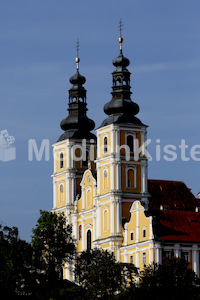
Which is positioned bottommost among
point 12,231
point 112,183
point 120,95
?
point 12,231

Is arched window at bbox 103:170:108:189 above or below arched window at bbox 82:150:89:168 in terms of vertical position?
below

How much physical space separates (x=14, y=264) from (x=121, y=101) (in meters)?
24.8

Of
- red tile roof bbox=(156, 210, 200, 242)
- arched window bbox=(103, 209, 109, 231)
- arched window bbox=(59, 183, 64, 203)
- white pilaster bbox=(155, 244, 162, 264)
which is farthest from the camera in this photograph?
arched window bbox=(59, 183, 64, 203)

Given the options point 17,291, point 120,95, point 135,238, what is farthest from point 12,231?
point 120,95

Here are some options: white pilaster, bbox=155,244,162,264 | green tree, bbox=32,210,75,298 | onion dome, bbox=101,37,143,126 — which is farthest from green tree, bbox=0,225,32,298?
onion dome, bbox=101,37,143,126

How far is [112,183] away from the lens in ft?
370

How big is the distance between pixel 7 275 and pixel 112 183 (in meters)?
23.5

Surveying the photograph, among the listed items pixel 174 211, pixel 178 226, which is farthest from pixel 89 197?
pixel 178 226

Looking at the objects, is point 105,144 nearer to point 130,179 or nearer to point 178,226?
point 130,179

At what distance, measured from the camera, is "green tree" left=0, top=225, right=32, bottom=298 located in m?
91.5

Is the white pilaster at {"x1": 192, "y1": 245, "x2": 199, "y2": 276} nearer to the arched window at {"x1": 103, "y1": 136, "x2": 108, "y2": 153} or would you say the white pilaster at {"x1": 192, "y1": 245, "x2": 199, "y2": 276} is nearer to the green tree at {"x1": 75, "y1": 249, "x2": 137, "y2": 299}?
the green tree at {"x1": 75, "y1": 249, "x2": 137, "y2": 299}

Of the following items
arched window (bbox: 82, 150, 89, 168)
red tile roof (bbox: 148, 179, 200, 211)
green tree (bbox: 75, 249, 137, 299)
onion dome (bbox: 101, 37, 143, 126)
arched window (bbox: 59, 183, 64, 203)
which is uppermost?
onion dome (bbox: 101, 37, 143, 126)

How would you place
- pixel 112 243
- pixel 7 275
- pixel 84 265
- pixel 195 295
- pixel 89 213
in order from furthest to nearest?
pixel 89 213 < pixel 112 243 < pixel 84 265 < pixel 7 275 < pixel 195 295

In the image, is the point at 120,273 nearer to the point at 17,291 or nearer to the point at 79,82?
the point at 17,291
